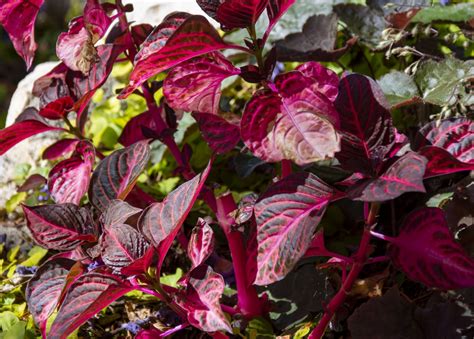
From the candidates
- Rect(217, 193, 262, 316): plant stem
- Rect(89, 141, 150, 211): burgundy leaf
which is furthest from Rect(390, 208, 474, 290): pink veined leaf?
Rect(89, 141, 150, 211): burgundy leaf

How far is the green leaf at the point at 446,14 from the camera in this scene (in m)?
1.53

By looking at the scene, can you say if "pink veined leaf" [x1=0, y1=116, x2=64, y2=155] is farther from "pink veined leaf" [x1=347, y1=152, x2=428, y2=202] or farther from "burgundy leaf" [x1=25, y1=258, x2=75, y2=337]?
"pink veined leaf" [x1=347, y1=152, x2=428, y2=202]

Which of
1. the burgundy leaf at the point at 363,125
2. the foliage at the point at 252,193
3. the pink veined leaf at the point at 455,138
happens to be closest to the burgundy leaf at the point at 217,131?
the foliage at the point at 252,193

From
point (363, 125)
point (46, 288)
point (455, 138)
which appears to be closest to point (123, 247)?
point (46, 288)

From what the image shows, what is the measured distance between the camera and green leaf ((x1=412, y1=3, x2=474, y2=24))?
5.04ft

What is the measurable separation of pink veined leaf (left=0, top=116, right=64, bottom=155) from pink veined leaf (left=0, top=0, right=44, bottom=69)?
0.40 feet

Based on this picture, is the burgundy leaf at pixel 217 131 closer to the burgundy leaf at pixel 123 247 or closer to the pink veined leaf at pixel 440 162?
the burgundy leaf at pixel 123 247

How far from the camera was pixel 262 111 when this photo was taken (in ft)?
3.23

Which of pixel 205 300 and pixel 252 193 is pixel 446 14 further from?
pixel 205 300

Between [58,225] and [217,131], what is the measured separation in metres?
0.33

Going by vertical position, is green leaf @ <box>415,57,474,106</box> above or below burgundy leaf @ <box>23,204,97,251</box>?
below

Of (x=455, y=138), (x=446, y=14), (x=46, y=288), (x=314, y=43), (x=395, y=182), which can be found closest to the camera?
(x=395, y=182)

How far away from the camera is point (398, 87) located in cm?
141

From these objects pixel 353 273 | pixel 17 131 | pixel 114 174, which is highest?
pixel 17 131
